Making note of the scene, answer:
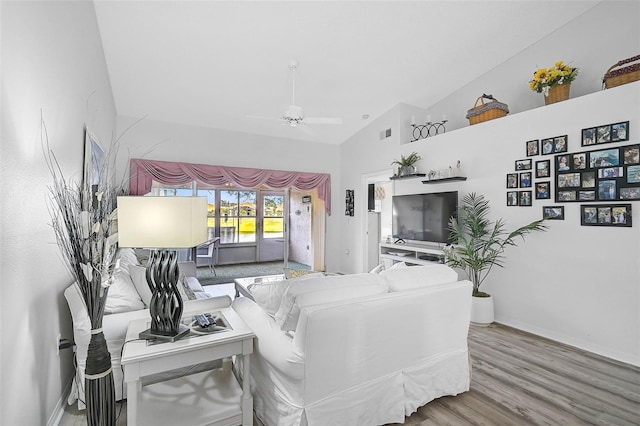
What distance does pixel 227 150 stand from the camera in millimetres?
5309

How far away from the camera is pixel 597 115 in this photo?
9.44 ft

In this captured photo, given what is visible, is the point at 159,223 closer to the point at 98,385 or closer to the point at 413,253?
the point at 98,385

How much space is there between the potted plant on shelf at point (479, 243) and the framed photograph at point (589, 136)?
848 millimetres

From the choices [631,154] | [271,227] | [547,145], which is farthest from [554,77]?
[271,227]

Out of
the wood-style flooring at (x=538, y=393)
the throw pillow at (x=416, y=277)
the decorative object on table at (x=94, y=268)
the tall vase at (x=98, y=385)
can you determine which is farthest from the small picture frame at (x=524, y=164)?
the tall vase at (x=98, y=385)

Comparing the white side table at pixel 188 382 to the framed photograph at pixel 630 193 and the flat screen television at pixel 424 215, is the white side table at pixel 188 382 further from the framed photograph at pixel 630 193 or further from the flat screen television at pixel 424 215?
the framed photograph at pixel 630 193

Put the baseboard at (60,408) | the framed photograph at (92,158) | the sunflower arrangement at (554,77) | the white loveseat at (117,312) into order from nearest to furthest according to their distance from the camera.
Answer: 1. the baseboard at (60,408)
2. the white loveseat at (117,312)
3. the framed photograph at (92,158)
4. the sunflower arrangement at (554,77)

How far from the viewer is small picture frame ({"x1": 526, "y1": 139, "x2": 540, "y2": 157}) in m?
3.32

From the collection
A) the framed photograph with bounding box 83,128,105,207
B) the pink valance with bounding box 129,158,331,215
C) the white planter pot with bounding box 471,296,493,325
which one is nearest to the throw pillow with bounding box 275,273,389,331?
the framed photograph with bounding box 83,128,105,207

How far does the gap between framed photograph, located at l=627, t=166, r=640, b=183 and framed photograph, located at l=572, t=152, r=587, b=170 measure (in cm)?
33

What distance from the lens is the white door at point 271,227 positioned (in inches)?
300

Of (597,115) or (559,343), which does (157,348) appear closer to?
(559,343)

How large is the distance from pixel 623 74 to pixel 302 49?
10.1 ft

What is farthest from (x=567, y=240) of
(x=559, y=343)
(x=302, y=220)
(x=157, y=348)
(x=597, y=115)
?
(x=302, y=220)
